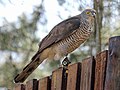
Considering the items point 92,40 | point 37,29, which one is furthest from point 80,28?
point 37,29

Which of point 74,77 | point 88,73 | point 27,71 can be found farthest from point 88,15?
point 88,73

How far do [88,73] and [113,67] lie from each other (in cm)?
29

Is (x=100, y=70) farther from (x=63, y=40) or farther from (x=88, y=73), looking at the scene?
(x=63, y=40)

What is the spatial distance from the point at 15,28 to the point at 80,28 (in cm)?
533

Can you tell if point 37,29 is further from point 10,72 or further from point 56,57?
point 56,57

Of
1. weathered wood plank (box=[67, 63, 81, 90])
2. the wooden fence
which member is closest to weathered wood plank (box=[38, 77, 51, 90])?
the wooden fence

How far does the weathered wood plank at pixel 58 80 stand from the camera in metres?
3.07

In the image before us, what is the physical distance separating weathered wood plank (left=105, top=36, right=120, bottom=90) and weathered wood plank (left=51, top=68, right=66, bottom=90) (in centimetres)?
66

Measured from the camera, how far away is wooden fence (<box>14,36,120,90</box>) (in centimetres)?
243

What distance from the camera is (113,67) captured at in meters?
2.43

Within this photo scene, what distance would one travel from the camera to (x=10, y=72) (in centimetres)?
980

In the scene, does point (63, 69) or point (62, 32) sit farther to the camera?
point (62, 32)

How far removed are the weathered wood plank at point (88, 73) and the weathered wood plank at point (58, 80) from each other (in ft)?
1.07

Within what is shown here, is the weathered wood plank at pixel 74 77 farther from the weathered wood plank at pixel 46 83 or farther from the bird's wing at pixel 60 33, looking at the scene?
the bird's wing at pixel 60 33
